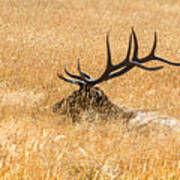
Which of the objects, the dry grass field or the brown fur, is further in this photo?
the brown fur

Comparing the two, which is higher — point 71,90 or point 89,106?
point 71,90

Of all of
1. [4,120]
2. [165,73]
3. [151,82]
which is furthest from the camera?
[165,73]

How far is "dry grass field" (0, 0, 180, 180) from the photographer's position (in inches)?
126

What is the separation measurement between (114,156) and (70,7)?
17189 mm

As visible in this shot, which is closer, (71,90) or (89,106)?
(89,106)

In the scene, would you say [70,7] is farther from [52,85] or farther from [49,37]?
[52,85]

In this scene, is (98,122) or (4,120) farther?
(98,122)

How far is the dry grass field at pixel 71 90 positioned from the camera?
3195 mm

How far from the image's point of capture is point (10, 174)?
2840 mm

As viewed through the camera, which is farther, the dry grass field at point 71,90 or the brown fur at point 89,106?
the brown fur at point 89,106

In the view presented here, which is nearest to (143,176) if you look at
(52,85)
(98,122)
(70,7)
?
(98,122)

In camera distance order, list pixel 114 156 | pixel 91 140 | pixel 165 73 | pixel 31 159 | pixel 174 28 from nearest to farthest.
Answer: pixel 31 159 → pixel 114 156 → pixel 91 140 → pixel 165 73 → pixel 174 28

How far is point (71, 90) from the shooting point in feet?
22.2

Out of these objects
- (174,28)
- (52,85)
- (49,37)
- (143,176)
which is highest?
(174,28)
